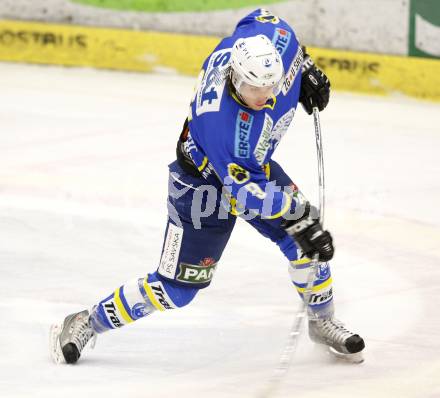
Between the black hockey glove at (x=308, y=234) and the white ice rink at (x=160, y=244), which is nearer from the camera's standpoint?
the black hockey glove at (x=308, y=234)

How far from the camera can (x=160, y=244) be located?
6.11 meters

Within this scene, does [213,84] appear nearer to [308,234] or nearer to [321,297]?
[308,234]

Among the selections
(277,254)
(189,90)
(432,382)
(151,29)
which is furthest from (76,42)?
(432,382)

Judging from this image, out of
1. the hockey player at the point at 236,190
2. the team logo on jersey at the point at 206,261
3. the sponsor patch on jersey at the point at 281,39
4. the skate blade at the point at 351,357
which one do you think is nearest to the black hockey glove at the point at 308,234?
the hockey player at the point at 236,190

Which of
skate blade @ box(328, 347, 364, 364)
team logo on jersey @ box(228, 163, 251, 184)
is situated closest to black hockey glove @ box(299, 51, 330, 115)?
team logo on jersey @ box(228, 163, 251, 184)

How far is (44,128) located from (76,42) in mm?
1840

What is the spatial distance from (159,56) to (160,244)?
3.71 m

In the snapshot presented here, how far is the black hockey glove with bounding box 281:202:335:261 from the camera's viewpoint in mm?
4113

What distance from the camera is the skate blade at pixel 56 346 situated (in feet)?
14.8

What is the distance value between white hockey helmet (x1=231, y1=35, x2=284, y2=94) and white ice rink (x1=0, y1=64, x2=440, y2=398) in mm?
1212

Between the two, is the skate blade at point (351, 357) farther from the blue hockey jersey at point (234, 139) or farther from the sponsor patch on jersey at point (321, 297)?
the blue hockey jersey at point (234, 139)

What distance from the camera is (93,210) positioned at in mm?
6562

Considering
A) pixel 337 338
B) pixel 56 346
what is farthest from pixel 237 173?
pixel 56 346

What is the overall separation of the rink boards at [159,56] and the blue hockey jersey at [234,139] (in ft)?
15.2
